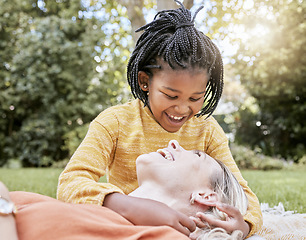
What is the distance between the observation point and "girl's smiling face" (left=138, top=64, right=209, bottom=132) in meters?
2.12

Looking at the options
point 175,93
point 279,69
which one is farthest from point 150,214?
point 279,69

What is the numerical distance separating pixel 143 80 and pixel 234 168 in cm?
96

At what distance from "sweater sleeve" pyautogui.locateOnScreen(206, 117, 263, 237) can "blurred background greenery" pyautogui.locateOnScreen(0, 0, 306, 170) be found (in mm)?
8185

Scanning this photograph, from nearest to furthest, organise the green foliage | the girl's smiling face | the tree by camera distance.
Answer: the girl's smiling face
the tree
the green foliage

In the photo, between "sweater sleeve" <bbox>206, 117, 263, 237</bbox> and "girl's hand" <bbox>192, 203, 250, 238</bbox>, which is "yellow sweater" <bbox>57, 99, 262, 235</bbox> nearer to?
"sweater sleeve" <bbox>206, 117, 263, 237</bbox>

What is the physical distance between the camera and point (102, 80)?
11.7 m

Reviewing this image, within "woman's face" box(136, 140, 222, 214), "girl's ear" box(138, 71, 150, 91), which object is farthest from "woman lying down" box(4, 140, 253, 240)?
"girl's ear" box(138, 71, 150, 91)

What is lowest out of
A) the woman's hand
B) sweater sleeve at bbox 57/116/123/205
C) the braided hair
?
the woman's hand

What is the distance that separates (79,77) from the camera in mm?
11539

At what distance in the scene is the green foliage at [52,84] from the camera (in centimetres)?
1119

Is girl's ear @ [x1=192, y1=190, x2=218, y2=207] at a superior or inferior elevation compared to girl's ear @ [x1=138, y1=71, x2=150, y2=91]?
inferior

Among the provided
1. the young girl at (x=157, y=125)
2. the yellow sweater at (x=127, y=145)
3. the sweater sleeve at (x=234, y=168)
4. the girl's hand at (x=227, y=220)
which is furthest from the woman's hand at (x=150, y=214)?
the sweater sleeve at (x=234, y=168)

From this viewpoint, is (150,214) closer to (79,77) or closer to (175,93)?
(175,93)

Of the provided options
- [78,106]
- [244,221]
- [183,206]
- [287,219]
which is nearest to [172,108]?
[183,206]
